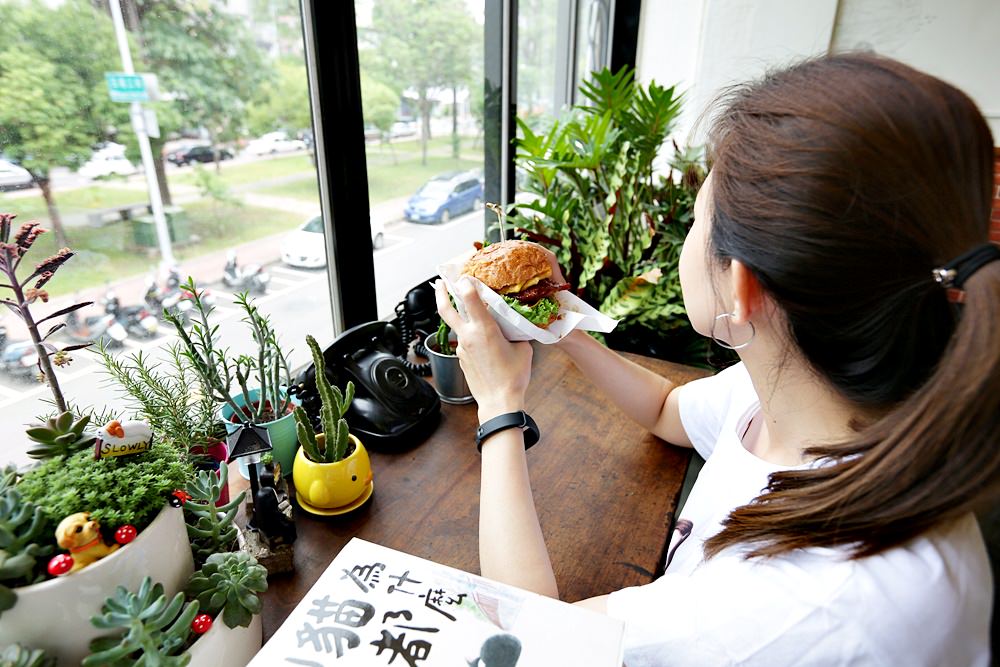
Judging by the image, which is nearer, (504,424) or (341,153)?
(504,424)

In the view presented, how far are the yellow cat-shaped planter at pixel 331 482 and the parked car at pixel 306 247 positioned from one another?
545 millimetres

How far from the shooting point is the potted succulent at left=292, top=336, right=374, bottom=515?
0.85 m

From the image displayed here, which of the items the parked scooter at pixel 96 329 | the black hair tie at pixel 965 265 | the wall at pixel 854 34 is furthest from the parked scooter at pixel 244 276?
the wall at pixel 854 34

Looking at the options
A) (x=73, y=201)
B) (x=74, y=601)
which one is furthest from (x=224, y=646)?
(x=73, y=201)

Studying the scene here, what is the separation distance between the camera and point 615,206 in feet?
5.92

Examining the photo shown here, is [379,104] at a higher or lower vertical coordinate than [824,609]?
higher

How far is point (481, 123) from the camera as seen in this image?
6.44ft

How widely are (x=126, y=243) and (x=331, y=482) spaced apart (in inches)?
21.3

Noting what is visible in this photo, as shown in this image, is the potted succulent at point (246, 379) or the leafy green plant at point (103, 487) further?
the potted succulent at point (246, 379)

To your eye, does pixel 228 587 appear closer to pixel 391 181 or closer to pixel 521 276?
pixel 521 276

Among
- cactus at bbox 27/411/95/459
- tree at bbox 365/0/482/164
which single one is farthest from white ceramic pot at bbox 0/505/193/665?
tree at bbox 365/0/482/164

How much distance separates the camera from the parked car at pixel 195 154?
3.21 ft

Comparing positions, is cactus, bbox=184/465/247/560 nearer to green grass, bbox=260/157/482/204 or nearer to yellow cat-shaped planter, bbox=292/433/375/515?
yellow cat-shaped planter, bbox=292/433/375/515

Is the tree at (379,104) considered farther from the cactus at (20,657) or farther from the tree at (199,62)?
the cactus at (20,657)
